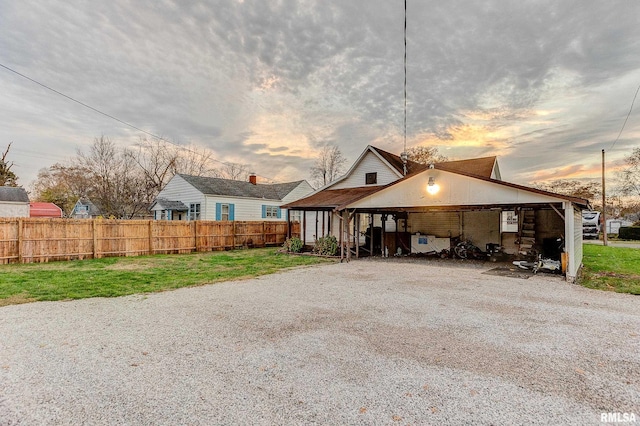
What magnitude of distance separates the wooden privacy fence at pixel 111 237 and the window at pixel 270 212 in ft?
19.8

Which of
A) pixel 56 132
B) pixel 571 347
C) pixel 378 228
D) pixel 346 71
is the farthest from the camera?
pixel 56 132

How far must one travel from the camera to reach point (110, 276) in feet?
30.3

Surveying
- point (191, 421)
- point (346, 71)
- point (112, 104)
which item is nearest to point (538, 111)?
point (346, 71)

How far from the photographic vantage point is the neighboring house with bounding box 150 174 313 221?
2236cm

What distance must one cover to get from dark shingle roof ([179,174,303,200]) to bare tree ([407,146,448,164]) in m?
14.8

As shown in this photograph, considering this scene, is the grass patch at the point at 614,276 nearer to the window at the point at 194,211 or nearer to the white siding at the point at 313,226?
the white siding at the point at 313,226

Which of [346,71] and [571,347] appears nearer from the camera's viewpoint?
[571,347]

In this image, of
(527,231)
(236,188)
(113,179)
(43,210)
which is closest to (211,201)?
(236,188)

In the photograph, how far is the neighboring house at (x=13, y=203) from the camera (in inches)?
1042

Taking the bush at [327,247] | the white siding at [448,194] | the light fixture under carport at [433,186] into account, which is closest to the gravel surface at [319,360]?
the white siding at [448,194]

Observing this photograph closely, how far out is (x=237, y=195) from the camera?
2383 centimetres

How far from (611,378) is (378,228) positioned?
A: 12.9 metres

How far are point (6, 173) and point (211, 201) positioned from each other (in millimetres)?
31033

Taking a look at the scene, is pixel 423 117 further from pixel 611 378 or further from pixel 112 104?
pixel 112 104
